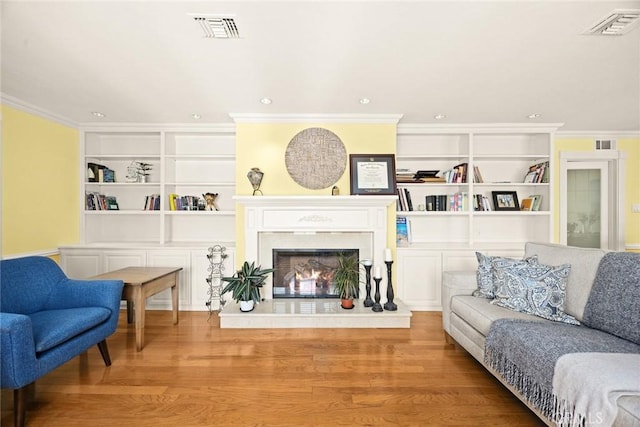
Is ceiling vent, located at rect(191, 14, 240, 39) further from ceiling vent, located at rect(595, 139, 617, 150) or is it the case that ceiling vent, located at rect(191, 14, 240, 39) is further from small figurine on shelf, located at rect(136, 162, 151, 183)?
ceiling vent, located at rect(595, 139, 617, 150)

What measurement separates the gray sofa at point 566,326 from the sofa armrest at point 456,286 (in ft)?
0.23

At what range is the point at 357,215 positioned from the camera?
11.5ft

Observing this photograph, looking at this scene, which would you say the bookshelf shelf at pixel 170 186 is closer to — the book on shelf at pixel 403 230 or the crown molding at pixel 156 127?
the crown molding at pixel 156 127

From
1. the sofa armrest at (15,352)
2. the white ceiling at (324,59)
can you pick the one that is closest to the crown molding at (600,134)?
the white ceiling at (324,59)

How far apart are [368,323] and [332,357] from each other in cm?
76

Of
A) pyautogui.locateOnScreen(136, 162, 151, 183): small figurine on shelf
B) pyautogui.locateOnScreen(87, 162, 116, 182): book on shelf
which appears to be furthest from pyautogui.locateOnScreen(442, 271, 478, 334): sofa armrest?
pyautogui.locateOnScreen(87, 162, 116, 182): book on shelf

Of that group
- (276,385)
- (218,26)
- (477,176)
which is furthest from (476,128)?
(276,385)

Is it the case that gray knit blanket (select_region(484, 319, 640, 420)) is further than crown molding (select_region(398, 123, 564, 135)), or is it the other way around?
crown molding (select_region(398, 123, 564, 135))

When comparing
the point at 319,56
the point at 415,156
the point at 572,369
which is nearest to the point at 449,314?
the point at 572,369

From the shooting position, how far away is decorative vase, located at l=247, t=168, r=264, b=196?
345cm

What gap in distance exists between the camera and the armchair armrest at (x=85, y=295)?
2.33m

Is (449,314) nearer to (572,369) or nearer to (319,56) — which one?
→ (572,369)

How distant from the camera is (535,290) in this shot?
2.14 meters

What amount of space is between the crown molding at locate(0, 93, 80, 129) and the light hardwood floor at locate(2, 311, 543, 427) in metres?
2.53
